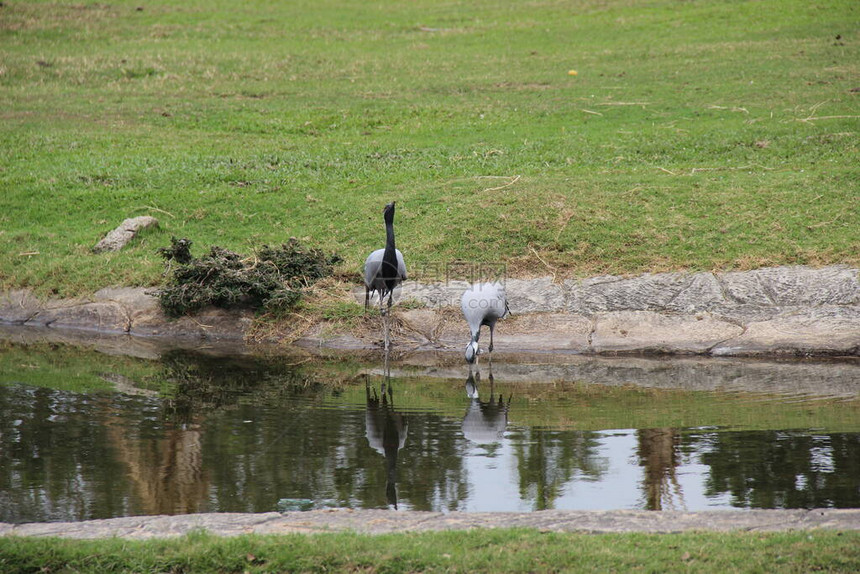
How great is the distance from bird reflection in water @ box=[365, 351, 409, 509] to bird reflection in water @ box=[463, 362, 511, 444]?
69cm

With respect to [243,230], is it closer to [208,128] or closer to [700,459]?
[208,128]

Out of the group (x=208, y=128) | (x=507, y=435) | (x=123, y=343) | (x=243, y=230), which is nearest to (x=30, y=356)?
(x=123, y=343)

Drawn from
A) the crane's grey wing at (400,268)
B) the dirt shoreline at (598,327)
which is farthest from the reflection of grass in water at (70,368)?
the crane's grey wing at (400,268)

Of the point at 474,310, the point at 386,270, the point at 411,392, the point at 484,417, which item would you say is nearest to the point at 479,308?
the point at 474,310

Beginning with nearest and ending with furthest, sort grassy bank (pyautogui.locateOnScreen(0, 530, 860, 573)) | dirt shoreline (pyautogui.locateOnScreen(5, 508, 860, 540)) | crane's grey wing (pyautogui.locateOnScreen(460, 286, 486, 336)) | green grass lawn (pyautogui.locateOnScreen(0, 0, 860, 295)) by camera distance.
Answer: grassy bank (pyautogui.locateOnScreen(0, 530, 860, 573)) < dirt shoreline (pyautogui.locateOnScreen(5, 508, 860, 540)) < crane's grey wing (pyautogui.locateOnScreen(460, 286, 486, 336)) < green grass lawn (pyautogui.locateOnScreen(0, 0, 860, 295))

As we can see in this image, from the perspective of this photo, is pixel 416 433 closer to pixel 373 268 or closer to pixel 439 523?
pixel 439 523

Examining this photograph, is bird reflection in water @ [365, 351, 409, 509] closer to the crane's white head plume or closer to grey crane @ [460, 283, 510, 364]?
the crane's white head plume

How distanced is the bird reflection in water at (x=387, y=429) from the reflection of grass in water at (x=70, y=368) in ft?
9.49

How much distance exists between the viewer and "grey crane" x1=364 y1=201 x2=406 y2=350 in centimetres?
1467

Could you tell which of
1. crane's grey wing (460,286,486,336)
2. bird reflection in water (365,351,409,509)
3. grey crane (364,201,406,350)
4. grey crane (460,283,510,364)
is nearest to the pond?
bird reflection in water (365,351,409,509)

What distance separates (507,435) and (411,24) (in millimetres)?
29008

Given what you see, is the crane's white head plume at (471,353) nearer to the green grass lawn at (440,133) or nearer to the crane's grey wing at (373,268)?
the crane's grey wing at (373,268)

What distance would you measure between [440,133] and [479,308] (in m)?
11.5

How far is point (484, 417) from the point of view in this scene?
11398 mm
